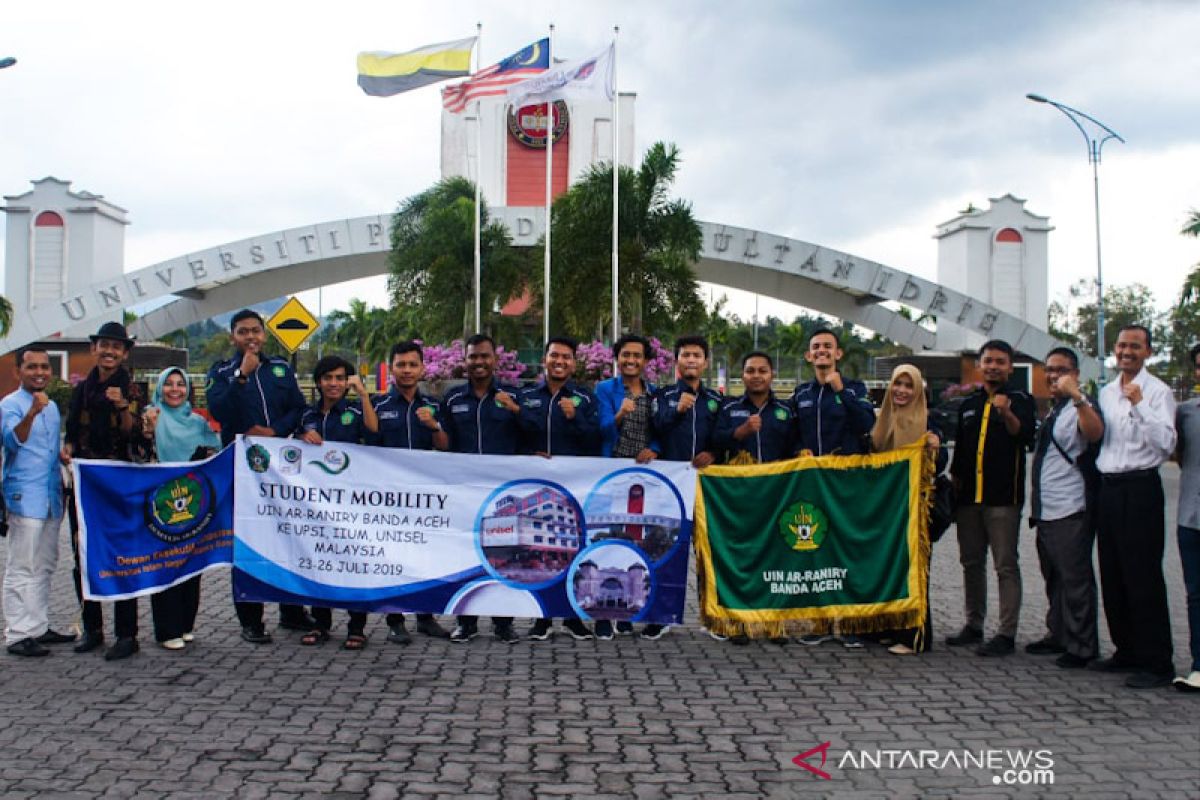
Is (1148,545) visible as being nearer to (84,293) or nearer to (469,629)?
(469,629)

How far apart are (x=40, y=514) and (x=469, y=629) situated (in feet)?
9.01

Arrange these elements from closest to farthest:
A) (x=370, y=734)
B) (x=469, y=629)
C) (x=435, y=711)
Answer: (x=370, y=734) < (x=435, y=711) < (x=469, y=629)

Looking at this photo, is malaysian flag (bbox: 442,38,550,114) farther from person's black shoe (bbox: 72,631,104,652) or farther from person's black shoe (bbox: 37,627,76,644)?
person's black shoe (bbox: 72,631,104,652)

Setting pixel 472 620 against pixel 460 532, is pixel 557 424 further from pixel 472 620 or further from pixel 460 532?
pixel 472 620

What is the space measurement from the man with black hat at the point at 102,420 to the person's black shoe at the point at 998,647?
522cm

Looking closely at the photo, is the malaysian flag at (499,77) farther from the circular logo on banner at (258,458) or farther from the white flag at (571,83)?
the circular logo on banner at (258,458)

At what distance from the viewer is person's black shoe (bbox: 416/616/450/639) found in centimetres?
714

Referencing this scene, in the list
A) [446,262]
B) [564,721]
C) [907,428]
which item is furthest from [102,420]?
[446,262]

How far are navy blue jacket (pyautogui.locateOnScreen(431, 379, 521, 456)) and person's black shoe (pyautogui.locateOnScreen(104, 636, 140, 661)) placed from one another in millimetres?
2316

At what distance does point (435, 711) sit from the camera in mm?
5348

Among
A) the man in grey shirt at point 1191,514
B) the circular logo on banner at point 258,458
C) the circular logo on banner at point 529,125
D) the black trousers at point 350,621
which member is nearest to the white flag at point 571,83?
the circular logo on banner at point 258,458

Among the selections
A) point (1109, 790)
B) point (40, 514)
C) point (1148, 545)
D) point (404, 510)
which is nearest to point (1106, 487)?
point (1148, 545)

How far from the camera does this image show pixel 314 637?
6859mm

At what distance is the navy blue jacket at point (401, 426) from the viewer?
722 centimetres
